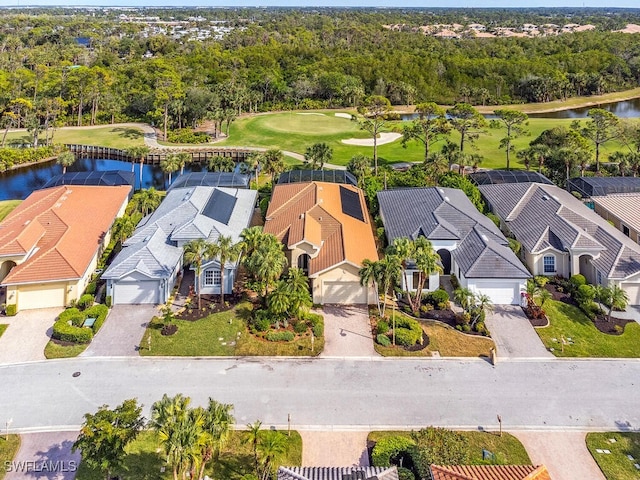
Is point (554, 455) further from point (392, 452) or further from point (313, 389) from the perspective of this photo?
point (313, 389)

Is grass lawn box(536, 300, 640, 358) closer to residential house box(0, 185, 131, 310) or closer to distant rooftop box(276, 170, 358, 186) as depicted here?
distant rooftop box(276, 170, 358, 186)

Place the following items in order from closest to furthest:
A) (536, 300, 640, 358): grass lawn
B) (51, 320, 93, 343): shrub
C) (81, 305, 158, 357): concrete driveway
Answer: (81, 305, 158, 357): concrete driveway
(536, 300, 640, 358): grass lawn
(51, 320, 93, 343): shrub

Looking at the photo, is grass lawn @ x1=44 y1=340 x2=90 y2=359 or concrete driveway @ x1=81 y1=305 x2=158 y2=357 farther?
concrete driveway @ x1=81 y1=305 x2=158 y2=357

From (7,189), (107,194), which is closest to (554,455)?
(107,194)

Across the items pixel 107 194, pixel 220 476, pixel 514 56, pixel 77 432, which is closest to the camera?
pixel 220 476

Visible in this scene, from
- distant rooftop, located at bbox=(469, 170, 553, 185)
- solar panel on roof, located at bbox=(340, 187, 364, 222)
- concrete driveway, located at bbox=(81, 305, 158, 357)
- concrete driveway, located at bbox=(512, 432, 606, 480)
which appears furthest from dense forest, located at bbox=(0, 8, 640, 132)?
concrete driveway, located at bbox=(512, 432, 606, 480)

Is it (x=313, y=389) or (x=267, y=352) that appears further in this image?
(x=267, y=352)
